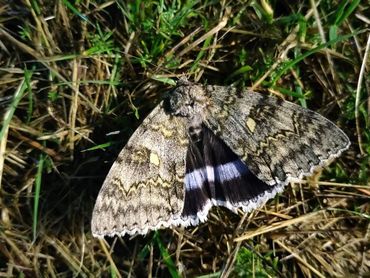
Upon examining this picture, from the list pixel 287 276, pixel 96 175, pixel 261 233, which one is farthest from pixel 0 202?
pixel 287 276

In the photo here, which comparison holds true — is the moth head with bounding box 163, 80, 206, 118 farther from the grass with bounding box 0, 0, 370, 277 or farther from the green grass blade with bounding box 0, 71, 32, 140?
the green grass blade with bounding box 0, 71, 32, 140

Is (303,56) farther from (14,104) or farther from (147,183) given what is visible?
(14,104)

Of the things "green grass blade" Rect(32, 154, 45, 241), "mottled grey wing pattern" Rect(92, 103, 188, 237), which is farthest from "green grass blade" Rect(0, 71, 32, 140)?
"mottled grey wing pattern" Rect(92, 103, 188, 237)

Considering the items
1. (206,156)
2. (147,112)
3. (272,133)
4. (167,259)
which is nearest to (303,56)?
(272,133)

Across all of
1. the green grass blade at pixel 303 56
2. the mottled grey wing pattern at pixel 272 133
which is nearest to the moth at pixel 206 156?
the mottled grey wing pattern at pixel 272 133

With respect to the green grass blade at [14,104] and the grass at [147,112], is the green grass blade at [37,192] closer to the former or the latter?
the grass at [147,112]

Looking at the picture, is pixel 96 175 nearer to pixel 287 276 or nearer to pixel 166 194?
pixel 166 194
